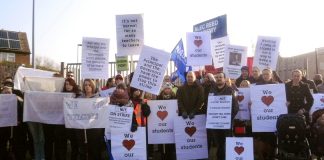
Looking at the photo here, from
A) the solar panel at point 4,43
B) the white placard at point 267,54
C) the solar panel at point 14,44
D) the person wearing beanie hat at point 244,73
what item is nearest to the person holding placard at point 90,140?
the person wearing beanie hat at point 244,73

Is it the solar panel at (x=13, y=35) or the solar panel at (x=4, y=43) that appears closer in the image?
the solar panel at (x=4, y=43)

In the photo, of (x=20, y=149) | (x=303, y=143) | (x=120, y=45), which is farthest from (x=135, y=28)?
(x=303, y=143)

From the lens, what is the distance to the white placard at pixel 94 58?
12.3 m

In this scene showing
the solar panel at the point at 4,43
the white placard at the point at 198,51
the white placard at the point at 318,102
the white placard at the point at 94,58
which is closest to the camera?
the white placard at the point at 318,102

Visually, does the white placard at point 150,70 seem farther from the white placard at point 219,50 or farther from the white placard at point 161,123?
the white placard at point 219,50

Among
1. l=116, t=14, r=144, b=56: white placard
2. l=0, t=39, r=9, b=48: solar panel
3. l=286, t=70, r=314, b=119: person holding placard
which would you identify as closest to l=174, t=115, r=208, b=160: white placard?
l=286, t=70, r=314, b=119: person holding placard

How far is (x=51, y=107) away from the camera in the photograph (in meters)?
11.7

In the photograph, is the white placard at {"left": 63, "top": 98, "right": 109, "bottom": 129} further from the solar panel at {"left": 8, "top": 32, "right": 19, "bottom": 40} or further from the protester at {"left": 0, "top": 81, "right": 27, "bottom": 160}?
the solar panel at {"left": 8, "top": 32, "right": 19, "bottom": 40}

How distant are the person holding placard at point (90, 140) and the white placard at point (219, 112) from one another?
249cm

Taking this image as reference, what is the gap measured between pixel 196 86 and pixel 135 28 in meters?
2.77

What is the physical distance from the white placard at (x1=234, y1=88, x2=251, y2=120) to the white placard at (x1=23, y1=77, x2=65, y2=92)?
4.60m

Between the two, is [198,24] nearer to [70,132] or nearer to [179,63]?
[179,63]

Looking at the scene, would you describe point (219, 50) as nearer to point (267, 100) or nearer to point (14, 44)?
point (267, 100)

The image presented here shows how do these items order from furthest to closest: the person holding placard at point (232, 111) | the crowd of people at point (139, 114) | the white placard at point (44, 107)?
the white placard at point (44, 107), the crowd of people at point (139, 114), the person holding placard at point (232, 111)
